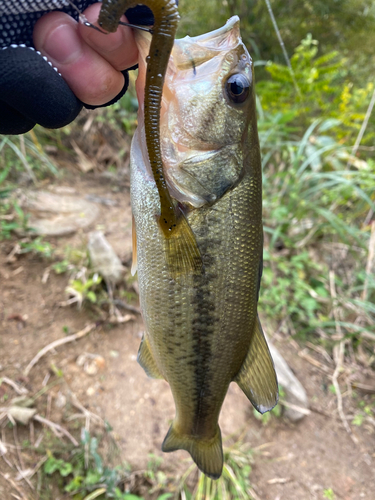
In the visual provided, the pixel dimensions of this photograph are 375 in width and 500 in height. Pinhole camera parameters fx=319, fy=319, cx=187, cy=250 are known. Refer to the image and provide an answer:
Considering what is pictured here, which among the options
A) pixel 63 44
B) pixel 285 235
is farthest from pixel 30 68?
pixel 285 235

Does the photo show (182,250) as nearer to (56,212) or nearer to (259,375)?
(259,375)

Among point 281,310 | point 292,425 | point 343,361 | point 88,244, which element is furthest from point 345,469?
point 88,244

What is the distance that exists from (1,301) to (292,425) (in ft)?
7.59

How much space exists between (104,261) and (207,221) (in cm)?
167

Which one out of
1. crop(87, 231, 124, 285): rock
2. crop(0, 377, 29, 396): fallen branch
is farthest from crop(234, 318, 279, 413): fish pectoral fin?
crop(87, 231, 124, 285): rock

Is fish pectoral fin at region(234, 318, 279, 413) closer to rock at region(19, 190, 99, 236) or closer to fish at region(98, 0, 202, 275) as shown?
fish at region(98, 0, 202, 275)

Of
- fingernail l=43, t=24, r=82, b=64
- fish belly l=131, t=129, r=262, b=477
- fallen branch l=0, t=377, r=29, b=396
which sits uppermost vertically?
fingernail l=43, t=24, r=82, b=64

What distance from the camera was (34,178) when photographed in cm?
315

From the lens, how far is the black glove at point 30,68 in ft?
2.49

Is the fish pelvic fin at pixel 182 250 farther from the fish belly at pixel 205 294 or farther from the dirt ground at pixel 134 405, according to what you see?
the dirt ground at pixel 134 405

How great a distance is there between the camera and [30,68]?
78 cm

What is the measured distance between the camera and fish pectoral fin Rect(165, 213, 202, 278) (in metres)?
0.94

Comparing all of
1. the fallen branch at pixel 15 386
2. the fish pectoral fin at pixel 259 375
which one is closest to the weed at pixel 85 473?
the fallen branch at pixel 15 386

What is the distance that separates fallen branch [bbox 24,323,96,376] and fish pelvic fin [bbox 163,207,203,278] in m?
1.52
